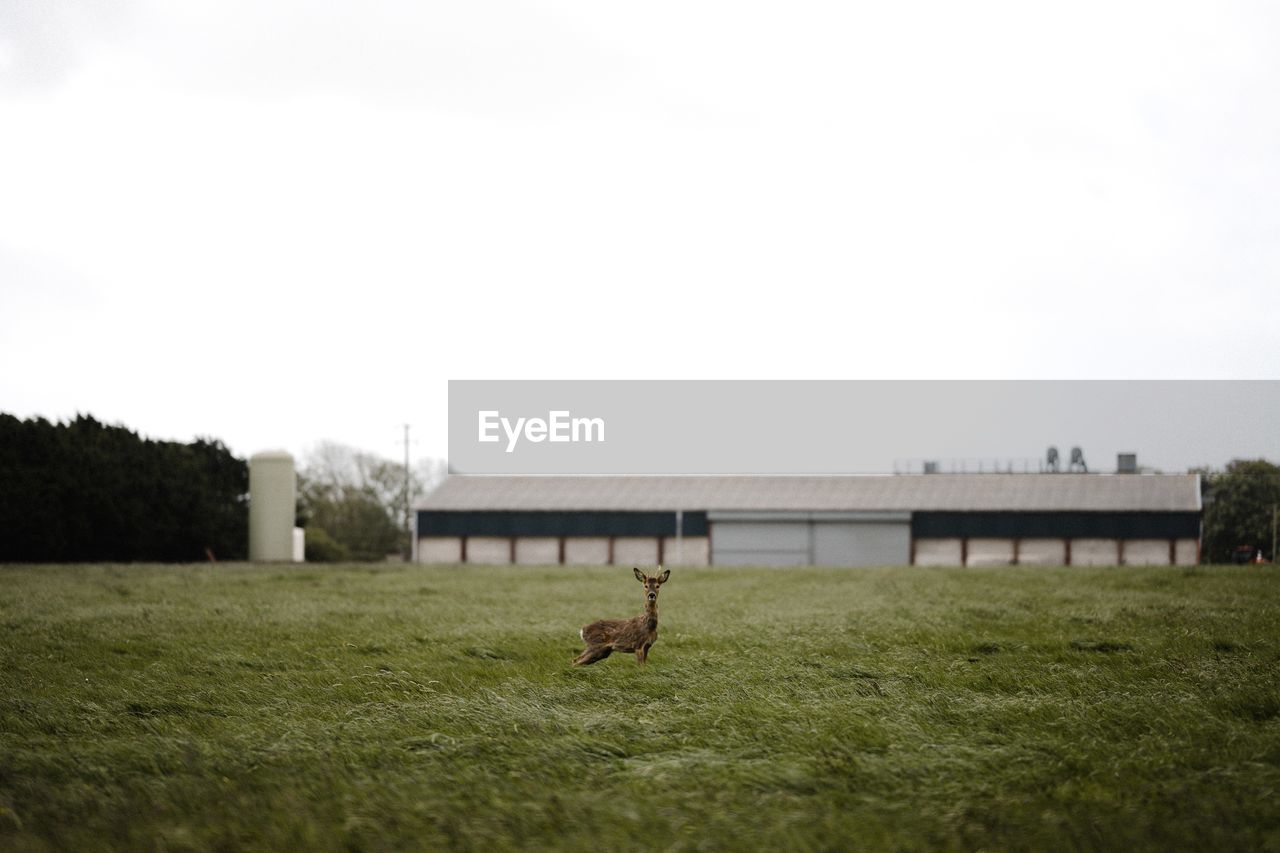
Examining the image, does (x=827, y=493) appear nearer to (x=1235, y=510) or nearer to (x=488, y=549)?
(x=488, y=549)

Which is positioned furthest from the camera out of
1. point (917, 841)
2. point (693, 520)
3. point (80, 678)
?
point (693, 520)

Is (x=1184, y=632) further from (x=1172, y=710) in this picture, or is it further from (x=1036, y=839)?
(x=1036, y=839)

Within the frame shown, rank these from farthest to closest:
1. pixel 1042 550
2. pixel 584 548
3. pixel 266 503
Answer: pixel 584 548
pixel 1042 550
pixel 266 503

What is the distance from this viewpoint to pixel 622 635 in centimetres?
1138

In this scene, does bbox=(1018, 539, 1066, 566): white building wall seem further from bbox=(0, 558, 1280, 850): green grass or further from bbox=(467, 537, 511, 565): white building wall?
bbox=(0, 558, 1280, 850): green grass

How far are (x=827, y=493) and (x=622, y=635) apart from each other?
62.5m

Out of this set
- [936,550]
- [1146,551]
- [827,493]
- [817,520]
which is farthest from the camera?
[827,493]

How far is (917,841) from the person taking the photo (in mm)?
5652

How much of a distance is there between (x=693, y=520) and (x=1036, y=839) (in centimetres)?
6479

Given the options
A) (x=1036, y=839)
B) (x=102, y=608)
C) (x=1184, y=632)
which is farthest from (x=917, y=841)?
(x=102, y=608)

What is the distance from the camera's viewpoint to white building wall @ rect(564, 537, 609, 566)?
70.1 m

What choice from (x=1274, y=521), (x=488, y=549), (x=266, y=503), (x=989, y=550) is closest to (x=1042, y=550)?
(x=989, y=550)

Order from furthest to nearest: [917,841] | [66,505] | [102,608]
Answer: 1. [66,505]
2. [102,608]
3. [917,841]

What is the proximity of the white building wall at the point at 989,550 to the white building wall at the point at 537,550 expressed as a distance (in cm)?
2446
